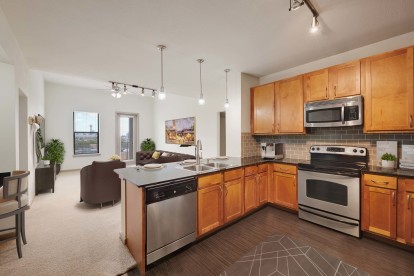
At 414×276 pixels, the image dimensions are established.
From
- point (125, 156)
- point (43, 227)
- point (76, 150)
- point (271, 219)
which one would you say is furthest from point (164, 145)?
point (271, 219)

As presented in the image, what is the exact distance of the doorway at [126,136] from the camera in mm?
8188

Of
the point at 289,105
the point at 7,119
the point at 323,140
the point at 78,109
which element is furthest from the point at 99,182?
the point at 78,109

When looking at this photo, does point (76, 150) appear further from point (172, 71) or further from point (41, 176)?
point (172, 71)

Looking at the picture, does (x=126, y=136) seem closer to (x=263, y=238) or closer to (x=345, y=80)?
(x=263, y=238)

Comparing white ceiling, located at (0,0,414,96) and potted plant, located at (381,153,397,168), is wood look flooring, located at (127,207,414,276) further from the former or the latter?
white ceiling, located at (0,0,414,96)

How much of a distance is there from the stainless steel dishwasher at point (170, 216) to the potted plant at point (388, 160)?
266cm

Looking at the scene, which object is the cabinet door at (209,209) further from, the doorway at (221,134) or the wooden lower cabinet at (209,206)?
the doorway at (221,134)

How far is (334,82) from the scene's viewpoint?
293 centimetres

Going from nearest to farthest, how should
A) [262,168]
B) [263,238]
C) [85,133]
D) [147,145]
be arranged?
[263,238] → [262,168] → [85,133] → [147,145]

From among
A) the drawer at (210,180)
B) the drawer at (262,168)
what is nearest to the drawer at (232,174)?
the drawer at (210,180)

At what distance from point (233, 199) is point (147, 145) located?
6632 mm

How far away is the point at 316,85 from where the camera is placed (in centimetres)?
313

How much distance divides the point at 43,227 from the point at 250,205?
332 centimetres

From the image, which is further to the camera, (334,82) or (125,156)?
(125,156)
